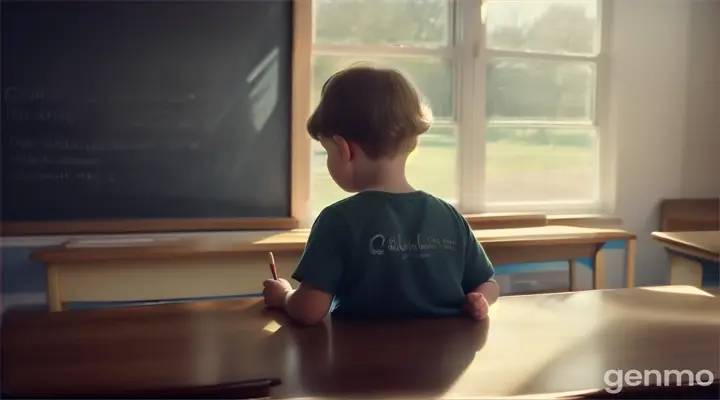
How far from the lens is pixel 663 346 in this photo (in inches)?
36.3

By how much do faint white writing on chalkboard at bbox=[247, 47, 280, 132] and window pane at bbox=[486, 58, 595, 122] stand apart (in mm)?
1111

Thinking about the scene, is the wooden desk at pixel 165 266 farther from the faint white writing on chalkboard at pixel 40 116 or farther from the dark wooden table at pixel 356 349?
the dark wooden table at pixel 356 349

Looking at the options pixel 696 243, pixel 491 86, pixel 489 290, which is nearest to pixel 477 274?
pixel 489 290

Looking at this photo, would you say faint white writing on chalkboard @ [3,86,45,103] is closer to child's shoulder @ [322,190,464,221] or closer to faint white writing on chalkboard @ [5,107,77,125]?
faint white writing on chalkboard @ [5,107,77,125]

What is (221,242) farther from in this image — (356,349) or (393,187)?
(356,349)

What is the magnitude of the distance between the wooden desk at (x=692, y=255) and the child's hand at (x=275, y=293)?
1.38 meters

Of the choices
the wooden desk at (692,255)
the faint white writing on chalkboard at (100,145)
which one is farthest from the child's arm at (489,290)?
the faint white writing on chalkboard at (100,145)

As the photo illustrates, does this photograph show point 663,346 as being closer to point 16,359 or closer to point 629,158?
point 16,359

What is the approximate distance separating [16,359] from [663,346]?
0.83m

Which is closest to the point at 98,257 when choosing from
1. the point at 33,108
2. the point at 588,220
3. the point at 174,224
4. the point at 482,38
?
the point at 174,224

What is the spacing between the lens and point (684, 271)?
7.22 ft

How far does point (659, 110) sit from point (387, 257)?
3.09m

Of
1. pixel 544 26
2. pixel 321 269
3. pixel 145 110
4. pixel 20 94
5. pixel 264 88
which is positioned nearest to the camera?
pixel 321 269

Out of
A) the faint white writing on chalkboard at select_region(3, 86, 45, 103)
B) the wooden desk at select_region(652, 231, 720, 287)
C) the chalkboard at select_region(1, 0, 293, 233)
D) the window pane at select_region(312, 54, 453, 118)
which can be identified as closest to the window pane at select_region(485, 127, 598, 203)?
the window pane at select_region(312, 54, 453, 118)
